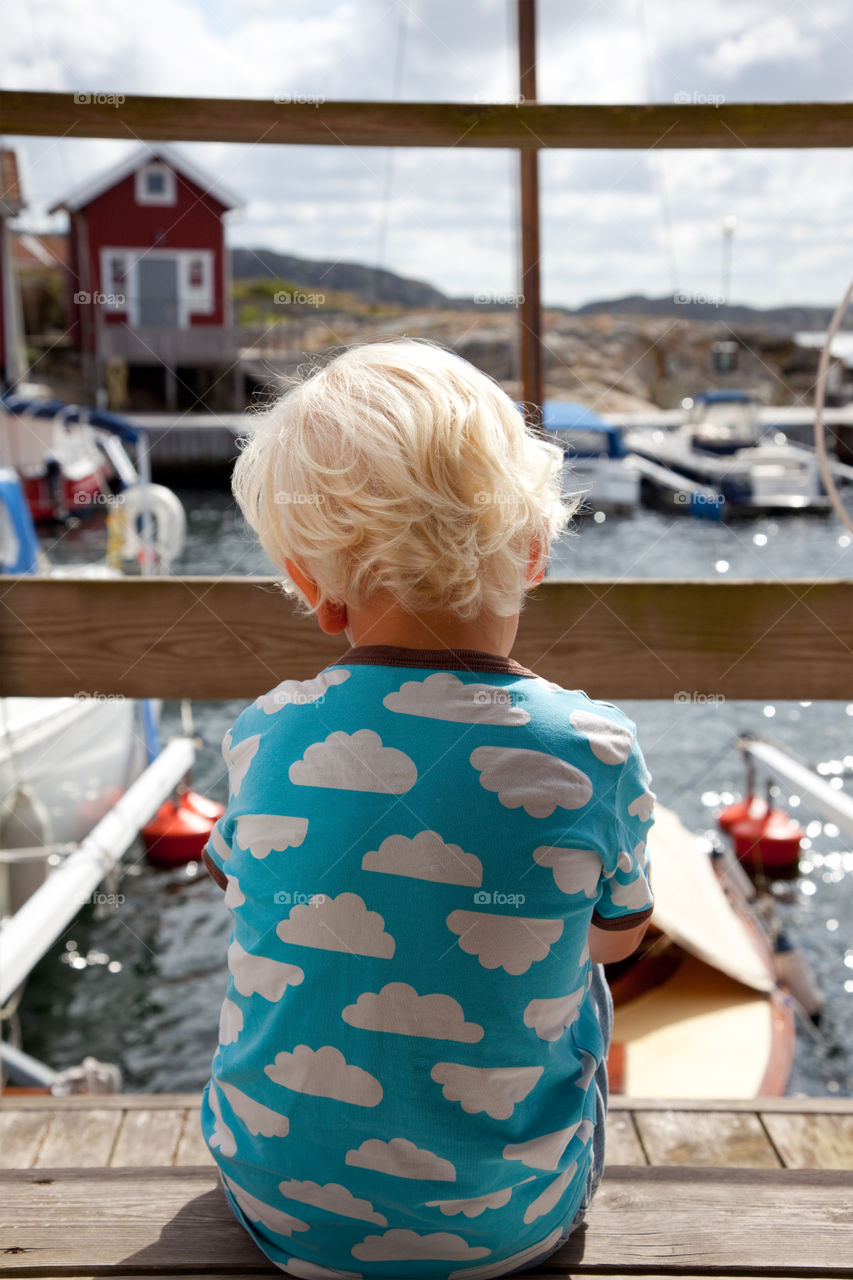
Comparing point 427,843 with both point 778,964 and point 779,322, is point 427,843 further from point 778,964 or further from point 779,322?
point 779,322

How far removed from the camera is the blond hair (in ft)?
2.79

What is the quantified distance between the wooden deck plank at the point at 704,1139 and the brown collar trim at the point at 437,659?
40.8 inches

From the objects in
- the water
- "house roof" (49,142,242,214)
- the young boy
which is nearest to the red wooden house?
"house roof" (49,142,242,214)

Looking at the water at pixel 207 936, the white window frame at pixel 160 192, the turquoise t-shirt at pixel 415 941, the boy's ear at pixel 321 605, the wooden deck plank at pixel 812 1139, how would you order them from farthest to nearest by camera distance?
the white window frame at pixel 160 192, the water at pixel 207 936, the wooden deck plank at pixel 812 1139, the boy's ear at pixel 321 605, the turquoise t-shirt at pixel 415 941

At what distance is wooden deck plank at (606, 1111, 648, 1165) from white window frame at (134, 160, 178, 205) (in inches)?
923

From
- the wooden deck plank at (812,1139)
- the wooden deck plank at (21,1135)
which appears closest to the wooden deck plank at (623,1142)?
the wooden deck plank at (812,1139)

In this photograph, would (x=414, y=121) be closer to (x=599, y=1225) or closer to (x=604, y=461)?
(x=599, y=1225)

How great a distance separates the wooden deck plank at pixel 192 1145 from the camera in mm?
1569

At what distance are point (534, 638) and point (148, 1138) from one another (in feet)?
3.20

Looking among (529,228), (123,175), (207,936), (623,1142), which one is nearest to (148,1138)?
(623,1142)

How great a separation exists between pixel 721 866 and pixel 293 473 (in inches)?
235

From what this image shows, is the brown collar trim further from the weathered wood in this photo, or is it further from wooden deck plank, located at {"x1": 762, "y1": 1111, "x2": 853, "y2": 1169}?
wooden deck plank, located at {"x1": 762, "y1": 1111, "x2": 853, "y2": 1169}

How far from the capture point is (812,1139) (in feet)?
5.16

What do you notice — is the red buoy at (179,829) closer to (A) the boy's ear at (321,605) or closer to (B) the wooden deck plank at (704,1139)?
(B) the wooden deck plank at (704,1139)
